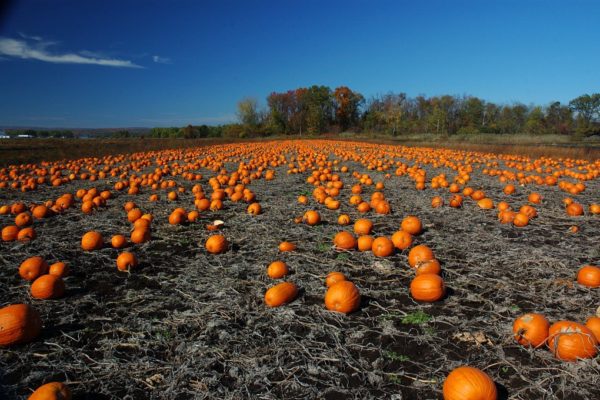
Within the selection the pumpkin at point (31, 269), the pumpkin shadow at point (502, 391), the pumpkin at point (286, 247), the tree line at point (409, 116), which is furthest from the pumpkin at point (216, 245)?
the tree line at point (409, 116)

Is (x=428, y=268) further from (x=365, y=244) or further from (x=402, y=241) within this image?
(x=365, y=244)

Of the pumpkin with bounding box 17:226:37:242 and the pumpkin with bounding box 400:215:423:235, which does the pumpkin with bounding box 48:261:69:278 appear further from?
the pumpkin with bounding box 400:215:423:235

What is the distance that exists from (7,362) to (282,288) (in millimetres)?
2462

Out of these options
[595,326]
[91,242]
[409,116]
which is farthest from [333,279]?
[409,116]

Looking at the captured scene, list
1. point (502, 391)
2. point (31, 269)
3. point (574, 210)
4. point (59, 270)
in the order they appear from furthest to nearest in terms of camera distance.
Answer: point (574, 210), point (59, 270), point (31, 269), point (502, 391)

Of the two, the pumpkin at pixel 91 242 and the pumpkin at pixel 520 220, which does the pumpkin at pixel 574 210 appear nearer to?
the pumpkin at pixel 520 220

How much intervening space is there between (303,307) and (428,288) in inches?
54.8

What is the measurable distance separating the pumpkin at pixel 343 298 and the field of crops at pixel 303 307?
1 cm

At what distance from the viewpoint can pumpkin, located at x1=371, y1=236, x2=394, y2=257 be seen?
15.8 ft

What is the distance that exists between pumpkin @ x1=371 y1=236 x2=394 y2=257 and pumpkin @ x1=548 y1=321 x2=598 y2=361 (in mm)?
2283

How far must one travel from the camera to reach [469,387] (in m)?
2.23

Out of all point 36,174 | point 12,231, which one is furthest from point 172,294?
point 36,174

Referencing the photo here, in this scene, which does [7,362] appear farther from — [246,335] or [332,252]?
[332,252]

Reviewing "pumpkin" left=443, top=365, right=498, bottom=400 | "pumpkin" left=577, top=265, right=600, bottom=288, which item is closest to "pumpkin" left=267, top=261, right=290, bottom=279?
"pumpkin" left=443, top=365, right=498, bottom=400
